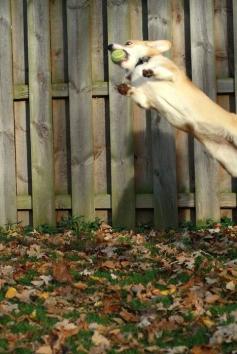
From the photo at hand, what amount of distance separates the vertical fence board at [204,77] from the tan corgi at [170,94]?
96.7 inches

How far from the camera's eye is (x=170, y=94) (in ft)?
17.3

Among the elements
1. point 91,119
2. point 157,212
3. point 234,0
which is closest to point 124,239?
point 157,212

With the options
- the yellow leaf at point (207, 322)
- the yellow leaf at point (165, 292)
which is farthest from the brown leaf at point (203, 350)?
the yellow leaf at point (165, 292)

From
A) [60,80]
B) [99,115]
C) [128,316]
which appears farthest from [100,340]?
[60,80]

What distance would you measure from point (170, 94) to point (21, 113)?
11.5ft

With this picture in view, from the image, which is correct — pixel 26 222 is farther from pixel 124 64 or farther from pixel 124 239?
pixel 124 64

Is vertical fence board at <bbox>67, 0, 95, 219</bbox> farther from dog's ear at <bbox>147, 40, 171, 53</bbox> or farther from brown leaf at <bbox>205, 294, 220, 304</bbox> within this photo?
brown leaf at <bbox>205, 294, 220, 304</bbox>

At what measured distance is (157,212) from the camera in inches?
317

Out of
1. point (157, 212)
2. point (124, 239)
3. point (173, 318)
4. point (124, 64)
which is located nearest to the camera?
point (173, 318)

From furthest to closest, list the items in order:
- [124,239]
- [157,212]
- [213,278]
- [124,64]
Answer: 1. [157,212]
2. [124,239]
3. [213,278]
4. [124,64]

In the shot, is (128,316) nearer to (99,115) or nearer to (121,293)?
(121,293)

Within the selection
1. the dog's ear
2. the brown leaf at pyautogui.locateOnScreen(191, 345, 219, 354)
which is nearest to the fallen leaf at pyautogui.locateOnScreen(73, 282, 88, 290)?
the brown leaf at pyautogui.locateOnScreen(191, 345, 219, 354)

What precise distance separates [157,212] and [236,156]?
2588mm

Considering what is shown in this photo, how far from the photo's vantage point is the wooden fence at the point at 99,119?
313 inches
